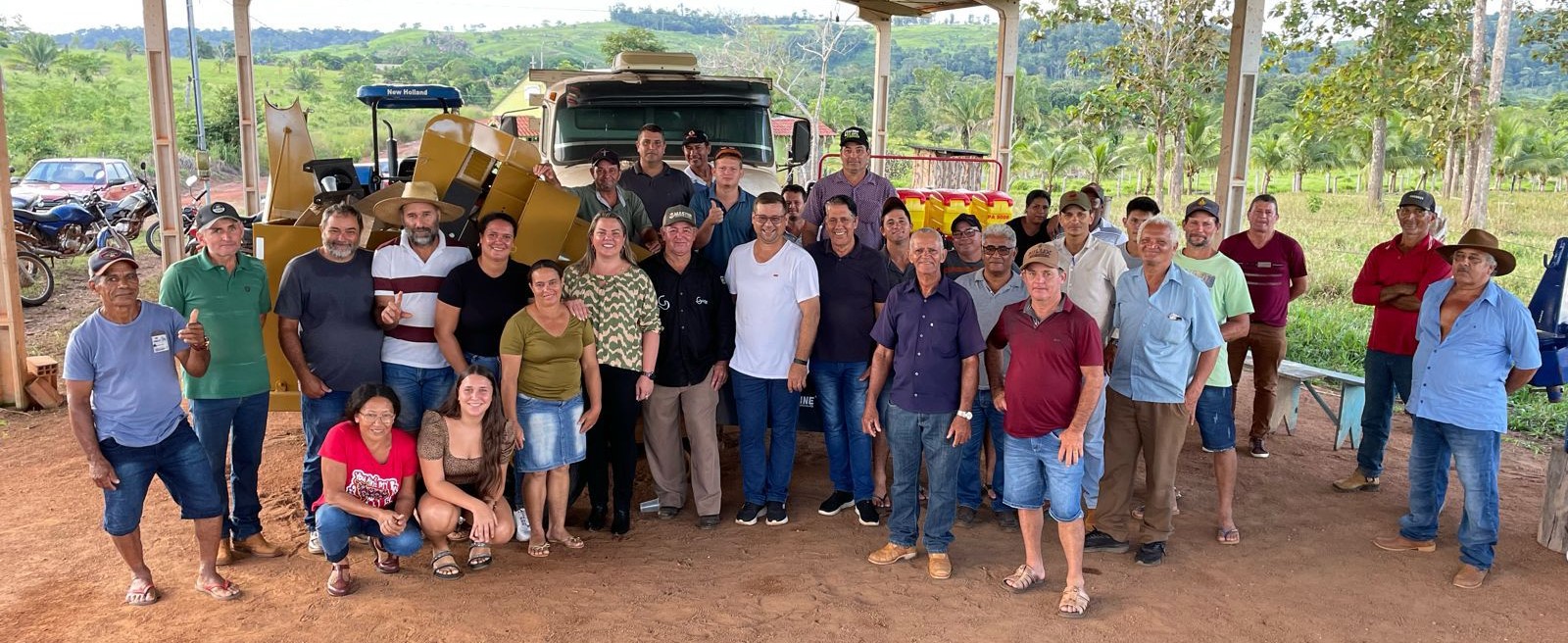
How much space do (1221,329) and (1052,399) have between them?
5.67 ft

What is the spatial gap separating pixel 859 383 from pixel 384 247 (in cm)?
266

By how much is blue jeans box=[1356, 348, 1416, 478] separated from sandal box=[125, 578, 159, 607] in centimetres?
709

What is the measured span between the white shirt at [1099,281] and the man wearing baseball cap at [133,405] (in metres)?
4.37

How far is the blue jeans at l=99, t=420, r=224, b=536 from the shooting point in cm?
471

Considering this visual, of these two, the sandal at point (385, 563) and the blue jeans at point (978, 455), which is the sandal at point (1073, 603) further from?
the sandal at point (385, 563)

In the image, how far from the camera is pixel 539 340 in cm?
530

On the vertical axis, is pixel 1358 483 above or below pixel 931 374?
below

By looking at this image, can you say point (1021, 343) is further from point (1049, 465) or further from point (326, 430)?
point (326, 430)

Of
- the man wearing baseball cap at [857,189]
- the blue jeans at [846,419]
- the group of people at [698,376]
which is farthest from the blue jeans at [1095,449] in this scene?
the man wearing baseball cap at [857,189]

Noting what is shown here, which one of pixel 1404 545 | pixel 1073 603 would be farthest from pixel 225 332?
pixel 1404 545

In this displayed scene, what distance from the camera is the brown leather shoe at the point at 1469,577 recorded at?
17.8 feet

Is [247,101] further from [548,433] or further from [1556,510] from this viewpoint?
[1556,510]

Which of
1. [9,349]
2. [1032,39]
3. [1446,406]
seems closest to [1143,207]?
[1446,406]

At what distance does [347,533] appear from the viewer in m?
5.06
